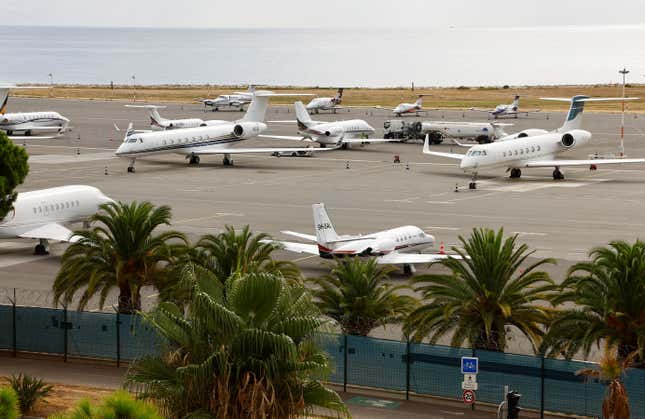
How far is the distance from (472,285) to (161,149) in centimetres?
5259

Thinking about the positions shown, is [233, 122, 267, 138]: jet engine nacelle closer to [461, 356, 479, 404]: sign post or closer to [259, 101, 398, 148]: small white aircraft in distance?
[259, 101, 398, 148]: small white aircraft in distance

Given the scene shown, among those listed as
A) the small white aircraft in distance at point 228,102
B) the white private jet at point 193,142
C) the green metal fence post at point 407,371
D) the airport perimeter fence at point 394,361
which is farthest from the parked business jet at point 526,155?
the small white aircraft in distance at point 228,102

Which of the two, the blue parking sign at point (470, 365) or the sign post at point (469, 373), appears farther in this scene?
the blue parking sign at point (470, 365)

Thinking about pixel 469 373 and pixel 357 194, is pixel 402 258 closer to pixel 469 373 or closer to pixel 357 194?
pixel 469 373

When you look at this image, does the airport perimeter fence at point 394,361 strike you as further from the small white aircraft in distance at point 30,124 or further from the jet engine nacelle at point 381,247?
the small white aircraft in distance at point 30,124

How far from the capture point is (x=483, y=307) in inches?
1078

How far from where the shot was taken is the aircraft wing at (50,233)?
44.7 meters

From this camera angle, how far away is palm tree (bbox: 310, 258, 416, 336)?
29125mm

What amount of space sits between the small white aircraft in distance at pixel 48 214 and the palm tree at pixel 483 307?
20.6 metres

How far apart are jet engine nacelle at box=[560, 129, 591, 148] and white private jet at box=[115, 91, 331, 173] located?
18390 millimetres

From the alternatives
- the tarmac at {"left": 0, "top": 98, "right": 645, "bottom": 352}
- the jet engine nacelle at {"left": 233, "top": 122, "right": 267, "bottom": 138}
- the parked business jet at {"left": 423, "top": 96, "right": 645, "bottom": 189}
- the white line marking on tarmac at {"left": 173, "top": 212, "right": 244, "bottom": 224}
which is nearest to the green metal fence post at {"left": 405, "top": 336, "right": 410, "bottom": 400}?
the tarmac at {"left": 0, "top": 98, "right": 645, "bottom": 352}

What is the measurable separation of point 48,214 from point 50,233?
1603 mm

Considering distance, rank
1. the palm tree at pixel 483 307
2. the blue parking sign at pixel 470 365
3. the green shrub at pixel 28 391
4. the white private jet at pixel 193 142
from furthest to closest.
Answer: the white private jet at pixel 193 142 < the palm tree at pixel 483 307 < the green shrub at pixel 28 391 < the blue parking sign at pixel 470 365

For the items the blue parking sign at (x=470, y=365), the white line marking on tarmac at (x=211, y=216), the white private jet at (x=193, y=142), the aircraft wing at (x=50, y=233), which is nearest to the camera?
the blue parking sign at (x=470, y=365)
